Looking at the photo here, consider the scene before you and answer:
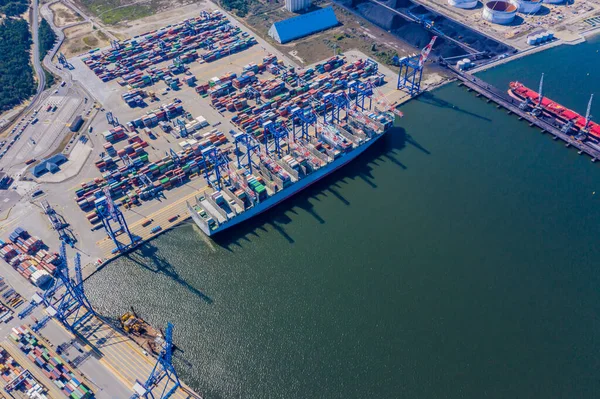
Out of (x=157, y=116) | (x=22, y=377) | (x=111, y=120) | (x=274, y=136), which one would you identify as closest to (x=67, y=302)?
(x=22, y=377)

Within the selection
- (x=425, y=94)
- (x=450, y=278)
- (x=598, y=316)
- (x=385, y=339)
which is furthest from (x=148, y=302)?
(x=425, y=94)

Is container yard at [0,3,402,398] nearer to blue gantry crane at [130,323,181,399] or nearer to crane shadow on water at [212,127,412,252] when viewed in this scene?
blue gantry crane at [130,323,181,399]

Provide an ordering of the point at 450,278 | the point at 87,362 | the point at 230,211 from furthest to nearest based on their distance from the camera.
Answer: the point at 230,211, the point at 450,278, the point at 87,362

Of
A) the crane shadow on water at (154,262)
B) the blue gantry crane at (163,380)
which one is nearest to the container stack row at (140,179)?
the crane shadow on water at (154,262)

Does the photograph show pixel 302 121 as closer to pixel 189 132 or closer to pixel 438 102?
pixel 189 132

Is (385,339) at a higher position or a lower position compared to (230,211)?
lower

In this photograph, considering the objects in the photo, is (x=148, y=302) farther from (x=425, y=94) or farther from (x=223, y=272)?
Answer: (x=425, y=94)
